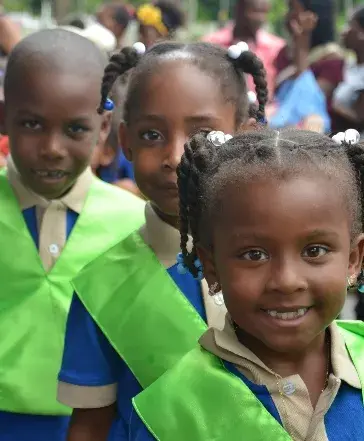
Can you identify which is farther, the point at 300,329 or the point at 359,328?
the point at 359,328

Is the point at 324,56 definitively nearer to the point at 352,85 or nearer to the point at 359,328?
the point at 352,85

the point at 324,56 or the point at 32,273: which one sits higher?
the point at 324,56

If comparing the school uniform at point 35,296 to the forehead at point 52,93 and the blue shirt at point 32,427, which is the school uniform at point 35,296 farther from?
the forehead at point 52,93

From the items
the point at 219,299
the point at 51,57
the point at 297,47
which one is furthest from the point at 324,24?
the point at 219,299

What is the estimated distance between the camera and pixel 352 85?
5.60m

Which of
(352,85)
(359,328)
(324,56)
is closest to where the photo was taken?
(359,328)

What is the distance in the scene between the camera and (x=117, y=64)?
2.61m

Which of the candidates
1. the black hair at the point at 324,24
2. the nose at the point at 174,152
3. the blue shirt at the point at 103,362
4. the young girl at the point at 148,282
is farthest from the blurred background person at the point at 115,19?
the blue shirt at the point at 103,362

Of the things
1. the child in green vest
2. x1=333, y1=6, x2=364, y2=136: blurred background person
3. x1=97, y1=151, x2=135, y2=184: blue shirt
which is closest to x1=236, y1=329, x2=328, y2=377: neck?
the child in green vest

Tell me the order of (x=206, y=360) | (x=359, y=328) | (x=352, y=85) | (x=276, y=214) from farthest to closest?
(x=352, y=85), (x=359, y=328), (x=206, y=360), (x=276, y=214)

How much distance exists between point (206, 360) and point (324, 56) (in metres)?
5.29

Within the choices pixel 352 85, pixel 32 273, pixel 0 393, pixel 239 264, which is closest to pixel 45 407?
pixel 0 393

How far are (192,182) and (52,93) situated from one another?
3.17 ft

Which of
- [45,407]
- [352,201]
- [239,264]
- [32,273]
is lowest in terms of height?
[45,407]
